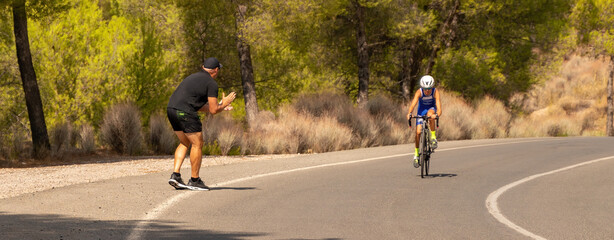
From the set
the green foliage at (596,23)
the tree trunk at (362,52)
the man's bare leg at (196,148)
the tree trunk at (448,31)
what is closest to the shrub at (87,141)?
the man's bare leg at (196,148)

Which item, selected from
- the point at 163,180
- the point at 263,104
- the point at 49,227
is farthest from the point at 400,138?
the point at 49,227

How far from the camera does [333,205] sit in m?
9.55

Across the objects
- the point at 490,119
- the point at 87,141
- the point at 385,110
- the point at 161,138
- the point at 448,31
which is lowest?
the point at 490,119

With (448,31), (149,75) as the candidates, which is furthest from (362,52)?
(149,75)

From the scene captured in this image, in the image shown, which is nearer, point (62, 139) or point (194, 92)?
point (194, 92)

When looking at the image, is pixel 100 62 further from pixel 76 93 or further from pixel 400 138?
pixel 400 138

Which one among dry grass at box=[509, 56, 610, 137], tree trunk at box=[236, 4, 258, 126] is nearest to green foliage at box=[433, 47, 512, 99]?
tree trunk at box=[236, 4, 258, 126]

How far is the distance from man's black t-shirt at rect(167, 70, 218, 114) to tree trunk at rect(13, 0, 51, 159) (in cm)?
850

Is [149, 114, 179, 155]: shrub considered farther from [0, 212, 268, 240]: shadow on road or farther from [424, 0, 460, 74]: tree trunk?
[424, 0, 460, 74]: tree trunk

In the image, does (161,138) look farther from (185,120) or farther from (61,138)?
(185,120)

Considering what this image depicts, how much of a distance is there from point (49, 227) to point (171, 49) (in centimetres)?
2207

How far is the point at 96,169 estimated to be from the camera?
1403 centimetres

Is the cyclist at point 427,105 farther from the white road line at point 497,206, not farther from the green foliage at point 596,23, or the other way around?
the green foliage at point 596,23

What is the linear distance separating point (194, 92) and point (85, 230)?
321cm
